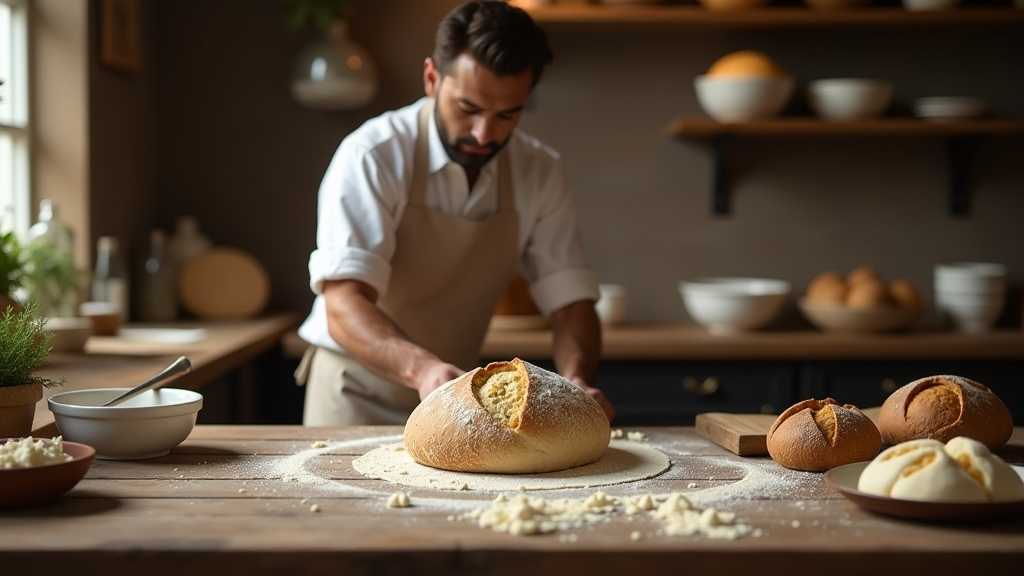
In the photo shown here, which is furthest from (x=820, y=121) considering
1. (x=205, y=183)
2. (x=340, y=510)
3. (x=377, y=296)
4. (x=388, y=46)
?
(x=340, y=510)

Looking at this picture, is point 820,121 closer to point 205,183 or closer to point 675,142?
point 675,142

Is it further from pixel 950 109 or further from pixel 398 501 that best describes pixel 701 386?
pixel 398 501

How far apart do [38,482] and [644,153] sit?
2.78m

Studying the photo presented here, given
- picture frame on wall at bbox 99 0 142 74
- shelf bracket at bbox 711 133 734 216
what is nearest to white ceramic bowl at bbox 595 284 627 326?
shelf bracket at bbox 711 133 734 216

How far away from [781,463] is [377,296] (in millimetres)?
981

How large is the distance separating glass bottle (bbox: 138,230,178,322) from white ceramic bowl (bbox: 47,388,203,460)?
1914mm

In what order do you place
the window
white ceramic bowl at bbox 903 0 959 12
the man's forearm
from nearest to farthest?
the man's forearm, the window, white ceramic bowl at bbox 903 0 959 12

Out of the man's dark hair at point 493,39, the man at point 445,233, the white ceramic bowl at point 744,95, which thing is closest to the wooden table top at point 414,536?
the man at point 445,233

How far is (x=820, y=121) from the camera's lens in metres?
3.33

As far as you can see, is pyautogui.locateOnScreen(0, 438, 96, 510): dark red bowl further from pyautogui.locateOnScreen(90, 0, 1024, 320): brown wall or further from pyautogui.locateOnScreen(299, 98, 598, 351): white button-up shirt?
pyautogui.locateOnScreen(90, 0, 1024, 320): brown wall

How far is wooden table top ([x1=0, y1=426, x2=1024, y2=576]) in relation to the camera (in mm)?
1031

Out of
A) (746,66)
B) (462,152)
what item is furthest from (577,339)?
(746,66)

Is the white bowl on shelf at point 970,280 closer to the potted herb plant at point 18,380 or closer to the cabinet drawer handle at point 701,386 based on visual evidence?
the cabinet drawer handle at point 701,386

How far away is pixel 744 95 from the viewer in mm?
3271
